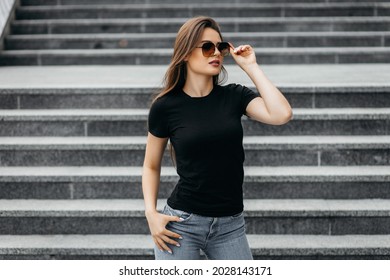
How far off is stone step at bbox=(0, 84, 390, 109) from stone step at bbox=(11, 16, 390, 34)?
2.69m

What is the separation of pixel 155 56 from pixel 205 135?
4.96 meters

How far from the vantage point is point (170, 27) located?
7801 mm

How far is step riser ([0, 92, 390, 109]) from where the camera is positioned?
5.05 meters

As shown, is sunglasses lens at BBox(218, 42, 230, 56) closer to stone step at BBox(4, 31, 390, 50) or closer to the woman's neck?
the woman's neck

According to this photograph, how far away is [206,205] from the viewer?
Result: 2.50 meters

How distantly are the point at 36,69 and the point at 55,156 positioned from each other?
2.50m

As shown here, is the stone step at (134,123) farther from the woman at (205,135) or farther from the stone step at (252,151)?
the woman at (205,135)

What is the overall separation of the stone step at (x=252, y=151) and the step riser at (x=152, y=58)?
8.16ft

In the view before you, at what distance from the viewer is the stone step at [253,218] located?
423 cm

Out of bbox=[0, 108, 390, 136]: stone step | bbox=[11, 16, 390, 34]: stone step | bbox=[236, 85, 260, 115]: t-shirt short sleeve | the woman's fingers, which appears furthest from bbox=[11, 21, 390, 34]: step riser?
the woman's fingers

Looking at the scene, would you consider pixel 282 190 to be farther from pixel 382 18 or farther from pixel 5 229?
pixel 382 18

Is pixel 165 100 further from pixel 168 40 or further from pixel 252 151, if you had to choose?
pixel 168 40

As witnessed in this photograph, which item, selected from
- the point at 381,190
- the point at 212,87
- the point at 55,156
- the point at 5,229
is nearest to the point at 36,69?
the point at 55,156

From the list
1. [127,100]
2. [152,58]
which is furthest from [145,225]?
[152,58]
